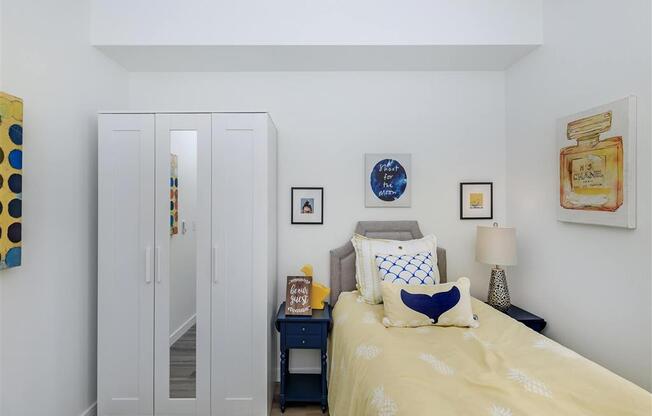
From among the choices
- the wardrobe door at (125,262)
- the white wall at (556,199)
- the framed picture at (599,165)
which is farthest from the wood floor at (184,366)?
the framed picture at (599,165)

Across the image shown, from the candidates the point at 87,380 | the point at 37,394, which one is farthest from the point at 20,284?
the point at 87,380

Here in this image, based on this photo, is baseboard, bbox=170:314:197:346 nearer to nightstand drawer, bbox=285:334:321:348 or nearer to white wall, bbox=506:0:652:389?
nightstand drawer, bbox=285:334:321:348

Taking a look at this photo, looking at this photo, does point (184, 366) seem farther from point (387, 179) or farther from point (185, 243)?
point (387, 179)

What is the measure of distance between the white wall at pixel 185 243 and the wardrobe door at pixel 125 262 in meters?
0.14

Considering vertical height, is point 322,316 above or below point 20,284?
below

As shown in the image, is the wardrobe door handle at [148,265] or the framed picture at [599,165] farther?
the wardrobe door handle at [148,265]

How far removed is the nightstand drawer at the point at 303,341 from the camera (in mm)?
2318

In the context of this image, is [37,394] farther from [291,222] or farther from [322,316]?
[291,222]

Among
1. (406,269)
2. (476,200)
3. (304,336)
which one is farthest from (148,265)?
(476,200)

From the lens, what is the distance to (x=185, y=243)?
7.41 feet

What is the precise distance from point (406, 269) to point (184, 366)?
162 cm

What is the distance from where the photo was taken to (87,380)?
7.45 feet

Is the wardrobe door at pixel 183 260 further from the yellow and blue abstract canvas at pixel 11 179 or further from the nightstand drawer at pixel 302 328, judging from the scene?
the yellow and blue abstract canvas at pixel 11 179

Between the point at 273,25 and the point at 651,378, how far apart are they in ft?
9.65
